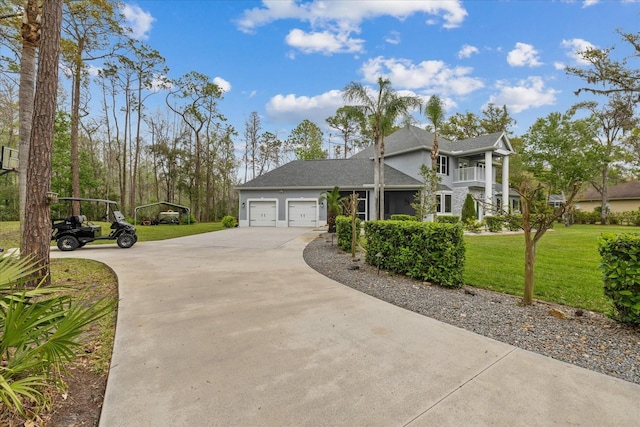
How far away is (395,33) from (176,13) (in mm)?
8462

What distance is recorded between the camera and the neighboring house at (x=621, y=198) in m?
27.1

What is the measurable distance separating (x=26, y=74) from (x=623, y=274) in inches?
395

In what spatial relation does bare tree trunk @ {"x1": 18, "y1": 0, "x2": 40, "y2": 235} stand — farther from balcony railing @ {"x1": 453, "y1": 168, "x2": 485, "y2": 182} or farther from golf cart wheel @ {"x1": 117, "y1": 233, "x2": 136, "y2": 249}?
balcony railing @ {"x1": 453, "y1": 168, "x2": 485, "y2": 182}

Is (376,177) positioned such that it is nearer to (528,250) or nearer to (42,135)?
(528,250)

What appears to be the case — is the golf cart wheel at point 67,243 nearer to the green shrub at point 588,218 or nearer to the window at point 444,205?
the window at point 444,205

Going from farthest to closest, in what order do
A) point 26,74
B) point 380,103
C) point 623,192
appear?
1. point 623,192
2. point 380,103
3. point 26,74

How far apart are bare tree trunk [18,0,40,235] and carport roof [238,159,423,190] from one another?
13.9m

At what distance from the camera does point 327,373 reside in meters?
2.37

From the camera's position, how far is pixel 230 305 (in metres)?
4.09

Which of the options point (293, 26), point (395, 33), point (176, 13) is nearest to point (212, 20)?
point (176, 13)

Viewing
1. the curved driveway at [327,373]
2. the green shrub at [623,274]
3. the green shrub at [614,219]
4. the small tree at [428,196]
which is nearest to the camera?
the curved driveway at [327,373]

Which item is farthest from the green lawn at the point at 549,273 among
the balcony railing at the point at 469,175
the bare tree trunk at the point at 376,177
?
the balcony railing at the point at 469,175

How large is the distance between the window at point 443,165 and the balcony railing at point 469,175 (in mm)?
720

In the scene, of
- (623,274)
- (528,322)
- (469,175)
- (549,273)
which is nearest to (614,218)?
(469,175)
